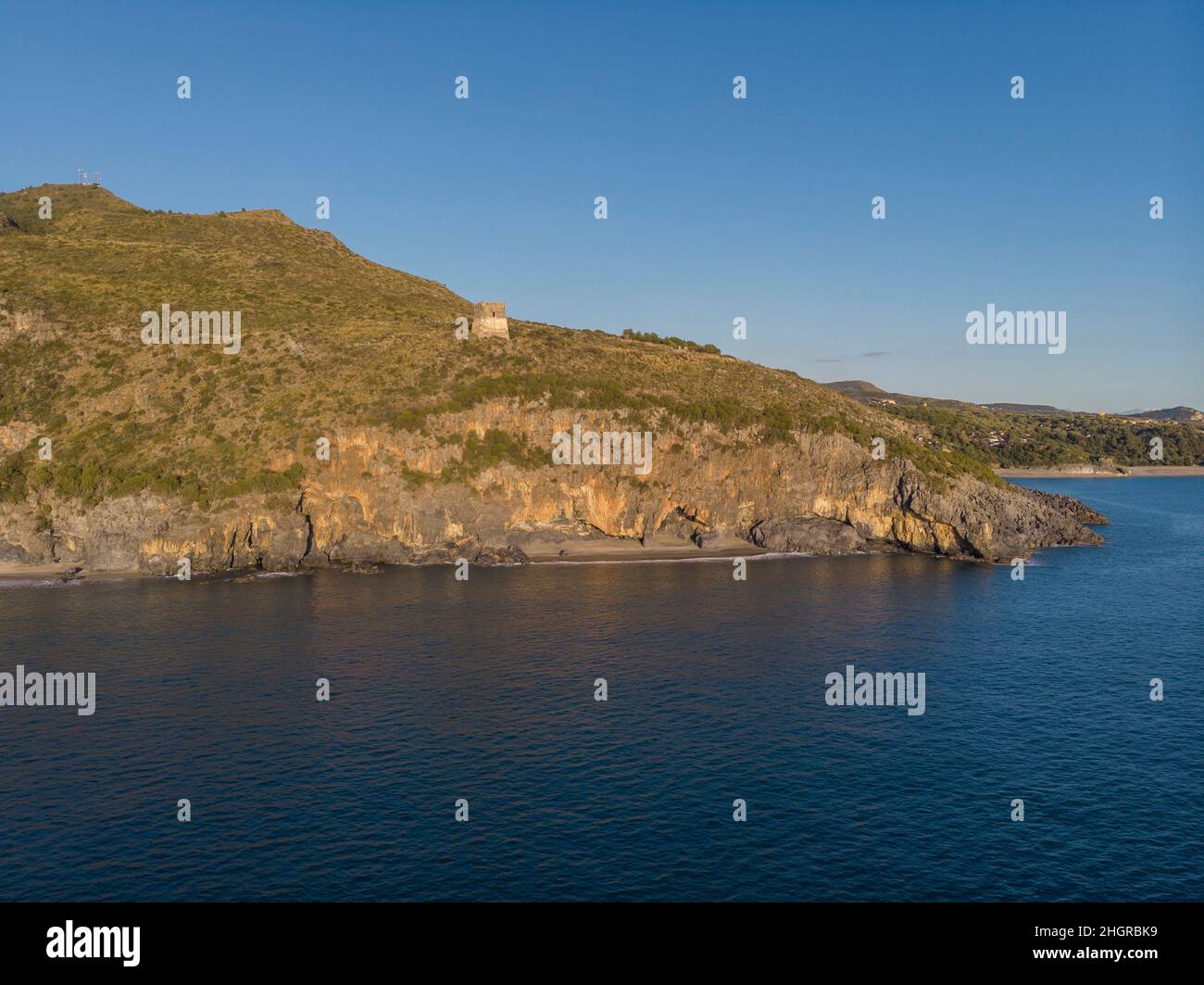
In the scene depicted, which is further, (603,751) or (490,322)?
(490,322)

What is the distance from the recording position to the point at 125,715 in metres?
53.6

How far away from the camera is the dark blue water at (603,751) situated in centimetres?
3650

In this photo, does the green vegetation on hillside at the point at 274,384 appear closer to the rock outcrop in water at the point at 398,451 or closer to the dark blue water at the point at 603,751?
the rock outcrop in water at the point at 398,451

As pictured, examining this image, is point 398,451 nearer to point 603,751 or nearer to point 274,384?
point 274,384

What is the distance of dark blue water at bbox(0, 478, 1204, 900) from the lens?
3650 centimetres

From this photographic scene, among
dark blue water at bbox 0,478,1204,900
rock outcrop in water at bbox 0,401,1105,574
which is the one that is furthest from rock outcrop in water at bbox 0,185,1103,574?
dark blue water at bbox 0,478,1204,900

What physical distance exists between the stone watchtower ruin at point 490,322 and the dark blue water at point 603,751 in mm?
59065

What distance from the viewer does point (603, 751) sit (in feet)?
160

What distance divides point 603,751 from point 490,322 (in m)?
97.0

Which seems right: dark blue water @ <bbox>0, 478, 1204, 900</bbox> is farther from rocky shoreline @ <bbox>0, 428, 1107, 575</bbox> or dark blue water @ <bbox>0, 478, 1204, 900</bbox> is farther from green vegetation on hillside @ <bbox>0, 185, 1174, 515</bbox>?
green vegetation on hillside @ <bbox>0, 185, 1174, 515</bbox>

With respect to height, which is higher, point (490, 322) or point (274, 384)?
point (490, 322)

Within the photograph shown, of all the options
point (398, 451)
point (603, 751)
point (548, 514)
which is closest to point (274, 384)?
point (398, 451)
